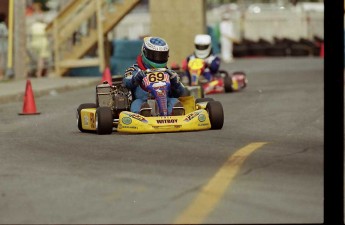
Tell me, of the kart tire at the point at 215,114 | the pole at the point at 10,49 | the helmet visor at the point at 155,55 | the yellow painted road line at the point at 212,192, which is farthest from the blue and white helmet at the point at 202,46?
the yellow painted road line at the point at 212,192

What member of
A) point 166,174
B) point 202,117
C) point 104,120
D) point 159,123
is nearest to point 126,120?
point 104,120

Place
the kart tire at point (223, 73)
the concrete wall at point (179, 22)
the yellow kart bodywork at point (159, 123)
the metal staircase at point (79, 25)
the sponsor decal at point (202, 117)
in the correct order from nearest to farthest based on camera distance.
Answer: the yellow kart bodywork at point (159, 123) → the sponsor decal at point (202, 117) → the kart tire at point (223, 73) → the metal staircase at point (79, 25) → the concrete wall at point (179, 22)

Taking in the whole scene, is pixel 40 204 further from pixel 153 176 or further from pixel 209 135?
pixel 209 135

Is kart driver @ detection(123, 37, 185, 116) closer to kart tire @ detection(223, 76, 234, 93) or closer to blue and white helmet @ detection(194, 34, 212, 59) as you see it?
blue and white helmet @ detection(194, 34, 212, 59)

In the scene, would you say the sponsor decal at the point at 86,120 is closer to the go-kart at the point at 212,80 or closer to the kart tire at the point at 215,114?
the kart tire at the point at 215,114

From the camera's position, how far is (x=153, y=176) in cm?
1116

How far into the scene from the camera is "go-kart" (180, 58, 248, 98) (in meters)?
25.5

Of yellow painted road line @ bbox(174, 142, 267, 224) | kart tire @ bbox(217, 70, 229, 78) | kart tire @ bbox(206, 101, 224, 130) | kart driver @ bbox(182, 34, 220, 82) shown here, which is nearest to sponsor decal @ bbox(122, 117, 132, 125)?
kart tire @ bbox(206, 101, 224, 130)

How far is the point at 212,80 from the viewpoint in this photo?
2639 cm

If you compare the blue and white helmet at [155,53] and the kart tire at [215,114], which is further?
the blue and white helmet at [155,53]

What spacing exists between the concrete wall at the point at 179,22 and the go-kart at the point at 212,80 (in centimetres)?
1096

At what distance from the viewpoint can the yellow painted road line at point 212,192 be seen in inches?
349

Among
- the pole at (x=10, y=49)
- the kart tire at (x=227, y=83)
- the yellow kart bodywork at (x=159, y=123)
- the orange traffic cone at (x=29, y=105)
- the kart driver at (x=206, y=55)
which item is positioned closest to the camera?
the yellow kart bodywork at (x=159, y=123)

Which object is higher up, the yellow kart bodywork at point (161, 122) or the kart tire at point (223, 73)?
the yellow kart bodywork at point (161, 122)
